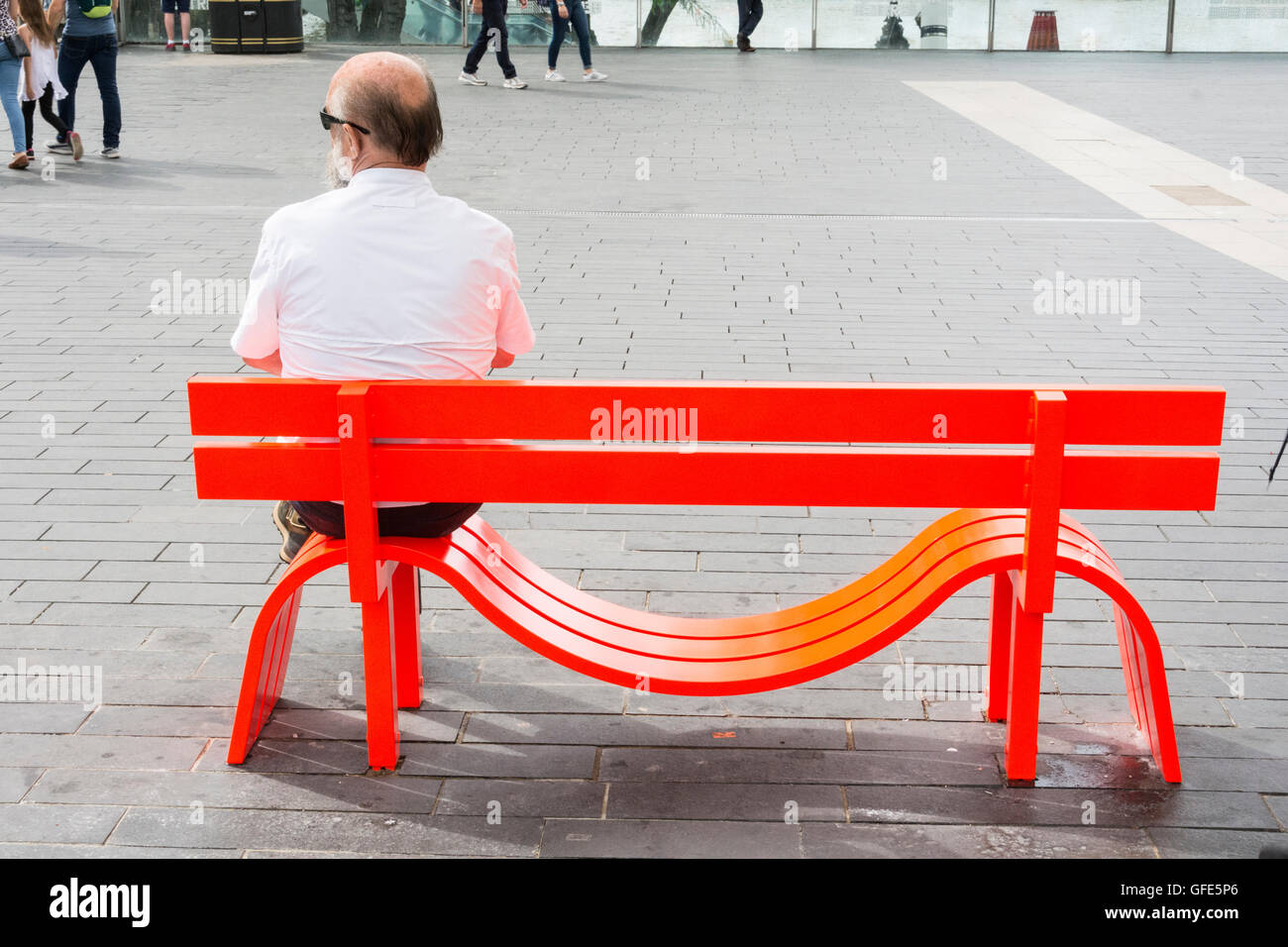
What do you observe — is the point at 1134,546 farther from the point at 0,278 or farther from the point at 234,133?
the point at 234,133

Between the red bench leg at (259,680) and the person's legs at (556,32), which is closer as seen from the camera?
the red bench leg at (259,680)

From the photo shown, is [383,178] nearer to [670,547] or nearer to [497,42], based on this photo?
[670,547]

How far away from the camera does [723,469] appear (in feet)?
10.7

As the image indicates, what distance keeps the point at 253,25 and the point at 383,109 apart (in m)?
19.9

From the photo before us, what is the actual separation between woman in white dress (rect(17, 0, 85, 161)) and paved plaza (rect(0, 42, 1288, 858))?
48cm

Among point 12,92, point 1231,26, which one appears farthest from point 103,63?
point 1231,26

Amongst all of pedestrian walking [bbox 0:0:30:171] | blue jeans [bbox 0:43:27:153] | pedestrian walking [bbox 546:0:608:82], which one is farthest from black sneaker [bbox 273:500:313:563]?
pedestrian walking [bbox 546:0:608:82]

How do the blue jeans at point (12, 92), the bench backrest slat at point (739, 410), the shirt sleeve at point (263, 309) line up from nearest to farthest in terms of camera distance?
1. the bench backrest slat at point (739, 410)
2. the shirt sleeve at point (263, 309)
3. the blue jeans at point (12, 92)

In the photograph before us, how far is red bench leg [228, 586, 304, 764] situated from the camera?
11.5 feet

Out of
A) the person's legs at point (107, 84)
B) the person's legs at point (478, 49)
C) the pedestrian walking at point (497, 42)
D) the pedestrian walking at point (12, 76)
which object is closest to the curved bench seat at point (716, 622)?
the pedestrian walking at point (12, 76)

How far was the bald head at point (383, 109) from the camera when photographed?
3334mm

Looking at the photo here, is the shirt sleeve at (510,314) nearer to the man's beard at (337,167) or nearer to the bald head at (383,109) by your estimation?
the bald head at (383,109)

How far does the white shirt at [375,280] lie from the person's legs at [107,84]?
10.4m

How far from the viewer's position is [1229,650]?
4133mm
